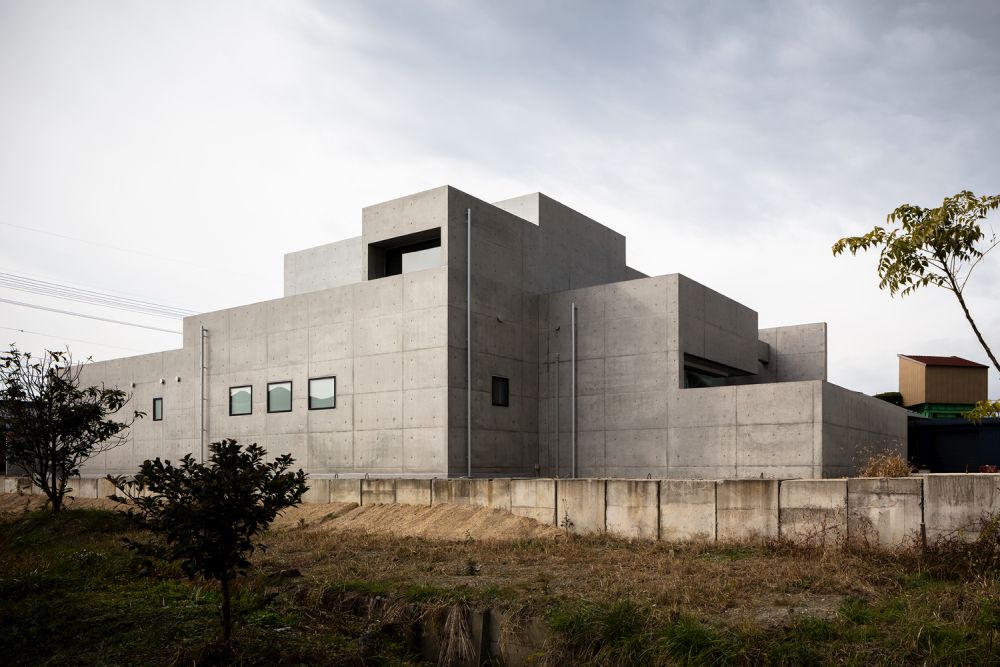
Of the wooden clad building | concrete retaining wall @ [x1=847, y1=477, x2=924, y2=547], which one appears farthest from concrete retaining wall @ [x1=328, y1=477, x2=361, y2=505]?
the wooden clad building

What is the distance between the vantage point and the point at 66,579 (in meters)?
11.0

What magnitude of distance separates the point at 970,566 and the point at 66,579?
476 inches

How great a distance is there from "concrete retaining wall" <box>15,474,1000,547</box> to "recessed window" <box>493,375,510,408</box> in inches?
190

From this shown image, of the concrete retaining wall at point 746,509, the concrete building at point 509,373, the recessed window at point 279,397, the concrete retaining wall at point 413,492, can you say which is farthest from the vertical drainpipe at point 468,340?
the concrete retaining wall at point 746,509

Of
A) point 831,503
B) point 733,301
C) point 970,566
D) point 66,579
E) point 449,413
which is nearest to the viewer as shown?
point 970,566

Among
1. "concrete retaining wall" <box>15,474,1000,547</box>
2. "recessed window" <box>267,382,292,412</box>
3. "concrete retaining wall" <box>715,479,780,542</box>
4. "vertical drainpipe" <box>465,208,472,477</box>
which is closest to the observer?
"concrete retaining wall" <box>15,474,1000,547</box>

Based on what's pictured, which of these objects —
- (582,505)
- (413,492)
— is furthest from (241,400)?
(582,505)

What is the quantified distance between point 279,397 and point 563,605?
17744 millimetres

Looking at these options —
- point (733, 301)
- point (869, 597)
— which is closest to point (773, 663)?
point (869, 597)

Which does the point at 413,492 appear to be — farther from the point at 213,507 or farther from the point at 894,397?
the point at 894,397

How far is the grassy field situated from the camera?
7527 mm

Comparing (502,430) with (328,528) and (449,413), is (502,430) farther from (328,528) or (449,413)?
(328,528)

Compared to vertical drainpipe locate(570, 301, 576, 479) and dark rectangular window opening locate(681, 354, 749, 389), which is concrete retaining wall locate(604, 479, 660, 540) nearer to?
dark rectangular window opening locate(681, 354, 749, 389)

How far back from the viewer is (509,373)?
75.0 ft
